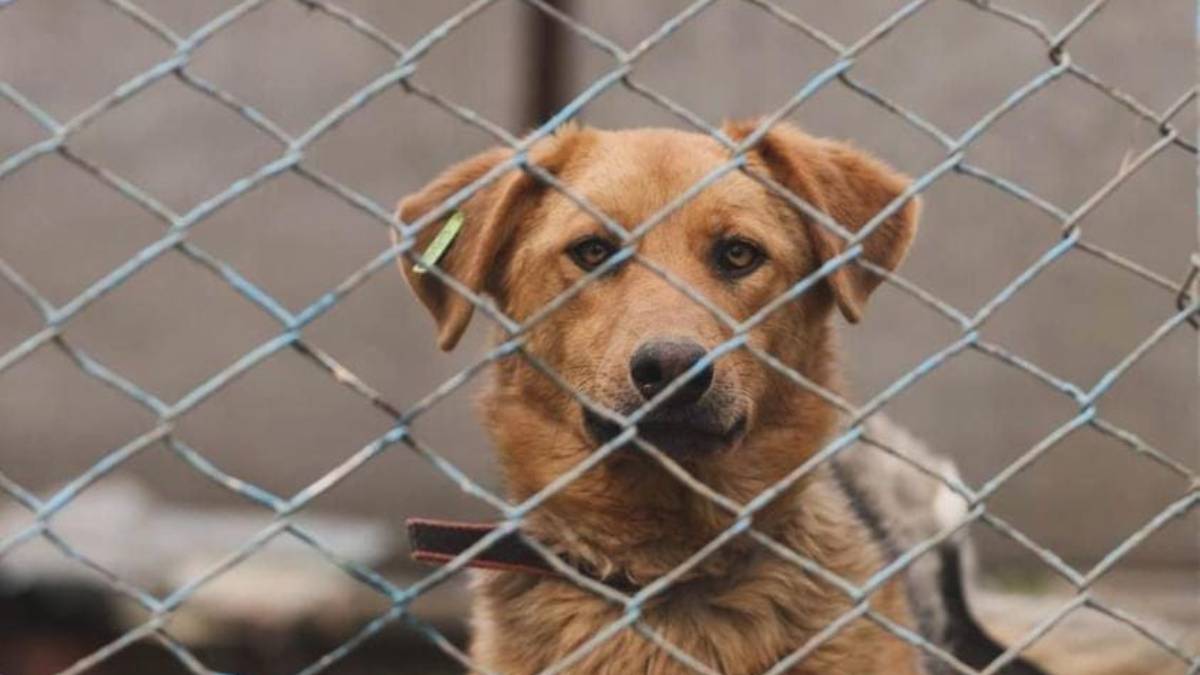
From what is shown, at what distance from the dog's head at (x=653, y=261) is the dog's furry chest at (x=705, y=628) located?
0.26 metres

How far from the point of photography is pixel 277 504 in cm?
200

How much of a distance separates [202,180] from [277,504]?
5.43 metres

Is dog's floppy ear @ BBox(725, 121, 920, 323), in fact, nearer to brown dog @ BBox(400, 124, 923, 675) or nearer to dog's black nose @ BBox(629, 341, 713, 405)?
brown dog @ BBox(400, 124, 923, 675)

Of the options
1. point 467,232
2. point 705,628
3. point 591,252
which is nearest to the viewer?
point 705,628

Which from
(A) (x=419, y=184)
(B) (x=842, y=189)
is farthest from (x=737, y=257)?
(A) (x=419, y=184)

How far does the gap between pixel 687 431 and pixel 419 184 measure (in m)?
4.29

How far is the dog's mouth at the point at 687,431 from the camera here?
3.02m

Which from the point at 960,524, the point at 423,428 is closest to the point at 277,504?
the point at 960,524

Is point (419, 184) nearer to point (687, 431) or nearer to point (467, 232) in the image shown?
point (467, 232)

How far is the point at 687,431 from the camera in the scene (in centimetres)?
306

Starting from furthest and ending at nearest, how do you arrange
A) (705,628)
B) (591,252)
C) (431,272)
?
(591,252)
(705,628)
(431,272)

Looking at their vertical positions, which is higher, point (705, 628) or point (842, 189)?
point (842, 189)

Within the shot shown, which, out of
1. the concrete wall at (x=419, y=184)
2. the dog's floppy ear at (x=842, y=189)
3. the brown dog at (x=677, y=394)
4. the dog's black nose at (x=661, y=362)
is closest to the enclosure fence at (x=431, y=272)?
the dog's black nose at (x=661, y=362)

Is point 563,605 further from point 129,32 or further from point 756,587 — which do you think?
point 129,32
